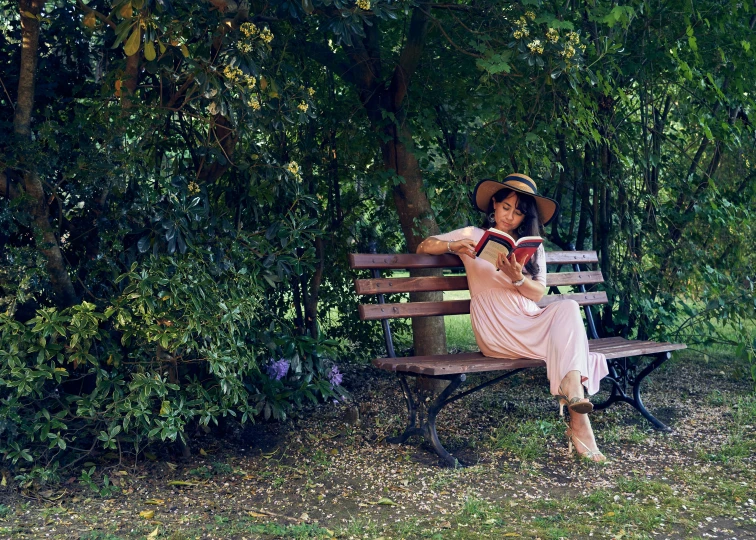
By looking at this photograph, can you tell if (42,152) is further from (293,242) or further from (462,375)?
(462,375)

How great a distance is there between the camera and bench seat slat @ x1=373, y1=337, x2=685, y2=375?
4.08 m

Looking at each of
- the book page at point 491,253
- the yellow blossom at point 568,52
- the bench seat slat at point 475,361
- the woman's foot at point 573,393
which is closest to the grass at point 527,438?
the woman's foot at point 573,393

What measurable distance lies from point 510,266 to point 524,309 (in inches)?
15.4

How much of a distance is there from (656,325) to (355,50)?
125 inches

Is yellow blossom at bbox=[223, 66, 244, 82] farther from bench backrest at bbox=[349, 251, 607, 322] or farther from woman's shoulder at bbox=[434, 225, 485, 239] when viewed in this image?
woman's shoulder at bbox=[434, 225, 485, 239]

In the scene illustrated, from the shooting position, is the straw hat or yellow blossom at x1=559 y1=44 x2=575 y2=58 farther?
the straw hat

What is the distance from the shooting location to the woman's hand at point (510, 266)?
4277 millimetres

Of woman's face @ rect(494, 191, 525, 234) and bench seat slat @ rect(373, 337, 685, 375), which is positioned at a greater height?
woman's face @ rect(494, 191, 525, 234)

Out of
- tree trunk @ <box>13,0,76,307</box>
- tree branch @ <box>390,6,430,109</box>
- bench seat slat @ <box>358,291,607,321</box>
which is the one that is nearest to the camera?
tree trunk @ <box>13,0,76,307</box>

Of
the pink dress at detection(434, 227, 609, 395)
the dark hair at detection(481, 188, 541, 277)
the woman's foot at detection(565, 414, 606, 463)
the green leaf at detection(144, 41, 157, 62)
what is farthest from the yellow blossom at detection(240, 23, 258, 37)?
the woman's foot at detection(565, 414, 606, 463)

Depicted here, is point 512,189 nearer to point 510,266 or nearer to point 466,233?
point 466,233

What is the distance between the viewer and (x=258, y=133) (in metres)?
4.41

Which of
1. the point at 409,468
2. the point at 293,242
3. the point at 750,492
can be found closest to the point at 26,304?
the point at 293,242

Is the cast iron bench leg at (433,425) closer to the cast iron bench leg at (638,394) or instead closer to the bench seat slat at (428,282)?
the bench seat slat at (428,282)
